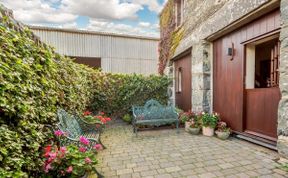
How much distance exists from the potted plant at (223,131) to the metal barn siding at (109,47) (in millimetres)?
9326

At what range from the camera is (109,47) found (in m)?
12.0

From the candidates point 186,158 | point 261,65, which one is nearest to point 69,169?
point 186,158

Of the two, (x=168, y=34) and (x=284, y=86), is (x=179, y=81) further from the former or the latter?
(x=284, y=86)

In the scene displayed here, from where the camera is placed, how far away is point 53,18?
15.7 metres

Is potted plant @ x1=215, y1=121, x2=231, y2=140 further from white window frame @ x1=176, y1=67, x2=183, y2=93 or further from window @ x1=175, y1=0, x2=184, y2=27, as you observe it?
window @ x1=175, y1=0, x2=184, y2=27

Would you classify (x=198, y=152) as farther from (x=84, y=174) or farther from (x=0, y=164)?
(x=0, y=164)

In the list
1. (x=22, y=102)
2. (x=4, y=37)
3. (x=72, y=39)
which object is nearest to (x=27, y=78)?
(x=22, y=102)

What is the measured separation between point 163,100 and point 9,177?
20.4ft

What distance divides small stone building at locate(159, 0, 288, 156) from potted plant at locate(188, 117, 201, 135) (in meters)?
0.53

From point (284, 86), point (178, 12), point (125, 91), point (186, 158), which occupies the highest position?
point (178, 12)

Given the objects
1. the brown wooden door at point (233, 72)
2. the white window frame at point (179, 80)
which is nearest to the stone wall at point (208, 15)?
the brown wooden door at point (233, 72)

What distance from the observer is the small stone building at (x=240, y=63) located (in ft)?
9.67

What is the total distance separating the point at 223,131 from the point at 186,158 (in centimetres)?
153

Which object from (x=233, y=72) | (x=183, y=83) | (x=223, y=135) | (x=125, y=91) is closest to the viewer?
(x=223, y=135)
